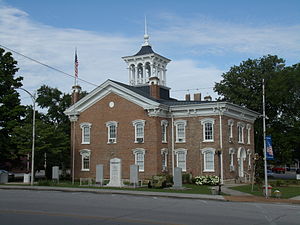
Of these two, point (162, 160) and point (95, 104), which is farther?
point (95, 104)

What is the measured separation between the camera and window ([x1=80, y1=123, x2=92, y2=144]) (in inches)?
1699

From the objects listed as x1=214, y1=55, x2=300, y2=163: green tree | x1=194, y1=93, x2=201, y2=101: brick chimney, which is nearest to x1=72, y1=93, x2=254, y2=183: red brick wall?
x1=194, y1=93, x2=201, y2=101: brick chimney

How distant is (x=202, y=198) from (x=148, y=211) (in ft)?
28.3

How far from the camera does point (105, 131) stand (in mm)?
41875

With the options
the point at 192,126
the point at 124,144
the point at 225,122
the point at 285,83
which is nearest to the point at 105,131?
the point at 124,144

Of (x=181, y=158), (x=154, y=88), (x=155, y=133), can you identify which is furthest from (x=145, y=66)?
(x=181, y=158)

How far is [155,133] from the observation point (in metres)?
38.7

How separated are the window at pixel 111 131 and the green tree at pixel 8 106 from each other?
1057 cm

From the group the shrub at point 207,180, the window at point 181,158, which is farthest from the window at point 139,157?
the shrub at point 207,180

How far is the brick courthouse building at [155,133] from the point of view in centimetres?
3862

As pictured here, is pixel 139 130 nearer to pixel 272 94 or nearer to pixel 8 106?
pixel 8 106

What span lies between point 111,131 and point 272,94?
2322 centimetres

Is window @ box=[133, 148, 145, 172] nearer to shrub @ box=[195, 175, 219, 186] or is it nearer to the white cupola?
shrub @ box=[195, 175, 219, 186]

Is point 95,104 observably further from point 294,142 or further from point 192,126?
point 294,142
